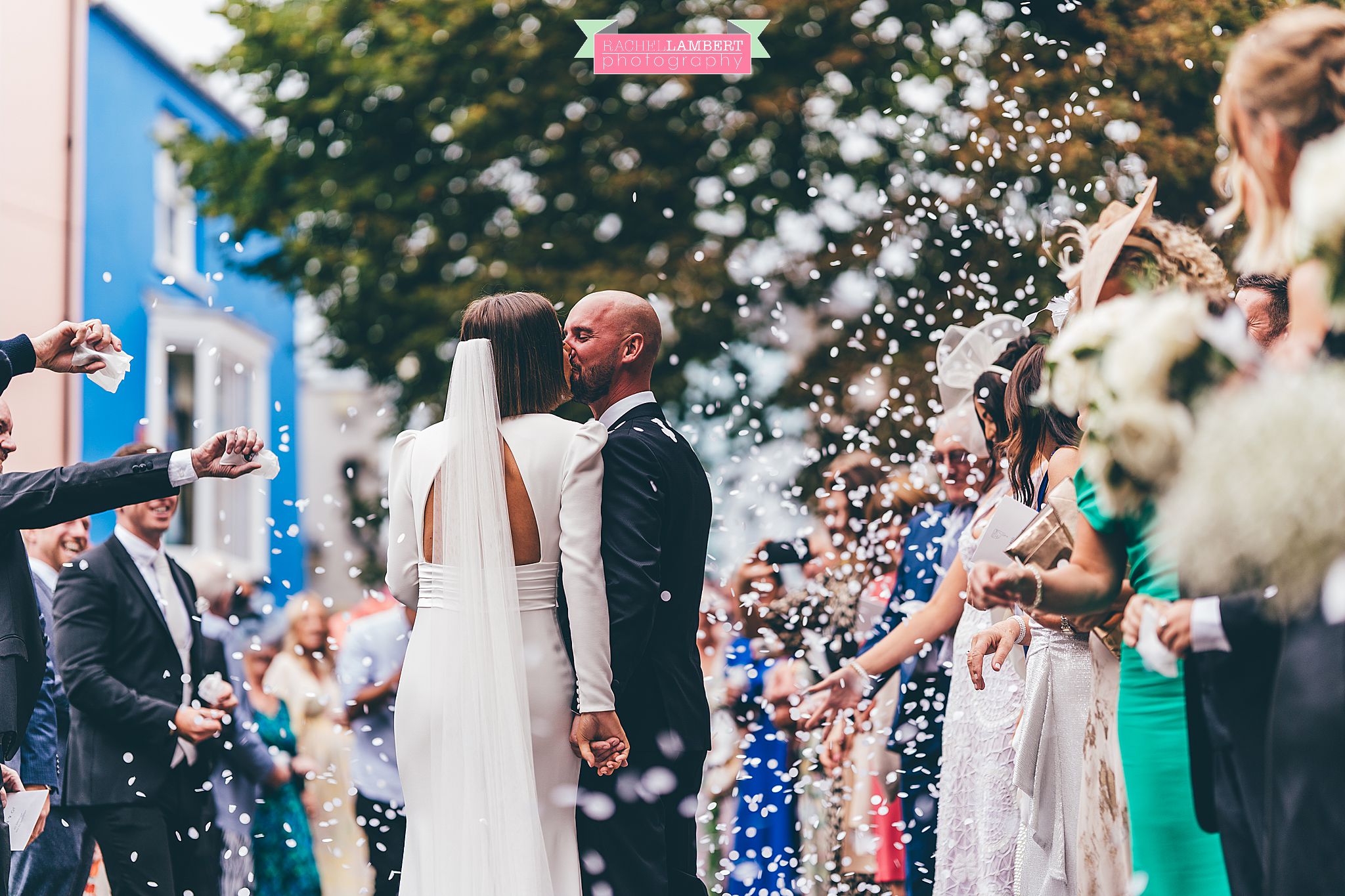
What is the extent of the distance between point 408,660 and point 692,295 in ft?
27.8

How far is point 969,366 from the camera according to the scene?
556cm

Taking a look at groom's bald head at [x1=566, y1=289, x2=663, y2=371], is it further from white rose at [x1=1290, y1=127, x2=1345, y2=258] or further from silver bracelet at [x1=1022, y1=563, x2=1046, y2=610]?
white rose at [x1=1290, y1=127, x2=1345, y2=258]

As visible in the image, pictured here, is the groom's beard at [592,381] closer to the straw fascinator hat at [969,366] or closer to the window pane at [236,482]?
the straw fascinator hat at [969,366]

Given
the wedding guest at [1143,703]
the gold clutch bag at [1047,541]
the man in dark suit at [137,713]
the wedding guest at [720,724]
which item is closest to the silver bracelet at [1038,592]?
the wedding guest at [1143,703]

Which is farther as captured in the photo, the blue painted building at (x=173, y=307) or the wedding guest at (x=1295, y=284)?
the blue painted building at (x=173, y=307)

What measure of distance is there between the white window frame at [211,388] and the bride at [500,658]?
34.2ft

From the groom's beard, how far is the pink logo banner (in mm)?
2255

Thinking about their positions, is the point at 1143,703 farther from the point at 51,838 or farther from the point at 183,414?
the point at 183,414

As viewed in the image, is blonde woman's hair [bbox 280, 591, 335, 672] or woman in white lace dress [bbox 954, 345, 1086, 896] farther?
blonde woman's hair [bbox 280, 591, 335, 672]

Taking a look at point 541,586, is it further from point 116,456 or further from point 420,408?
point 420,408

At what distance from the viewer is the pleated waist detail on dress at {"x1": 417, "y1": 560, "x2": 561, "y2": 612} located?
395 cm

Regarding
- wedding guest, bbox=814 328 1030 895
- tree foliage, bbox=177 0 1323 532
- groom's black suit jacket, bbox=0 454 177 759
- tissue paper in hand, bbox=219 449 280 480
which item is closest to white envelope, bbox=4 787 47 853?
groom's black suit jacket, bbox=0 454 177 759

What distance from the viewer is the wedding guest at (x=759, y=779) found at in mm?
6156

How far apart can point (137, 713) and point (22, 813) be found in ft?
2.17
